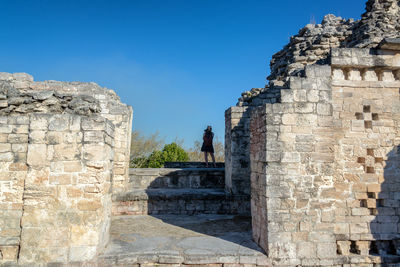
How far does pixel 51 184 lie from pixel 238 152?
15.8ft

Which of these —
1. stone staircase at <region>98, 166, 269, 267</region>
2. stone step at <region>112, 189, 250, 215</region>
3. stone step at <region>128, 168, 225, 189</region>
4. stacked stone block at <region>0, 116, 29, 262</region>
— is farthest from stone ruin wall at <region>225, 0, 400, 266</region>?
stone step at <region>128, 168, 225, 189</region>

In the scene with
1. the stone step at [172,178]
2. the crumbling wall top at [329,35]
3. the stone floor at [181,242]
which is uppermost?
the crumbling wall top at [329,35]

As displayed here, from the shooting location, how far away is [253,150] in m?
5.23

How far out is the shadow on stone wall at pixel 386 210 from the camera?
14.9 feet

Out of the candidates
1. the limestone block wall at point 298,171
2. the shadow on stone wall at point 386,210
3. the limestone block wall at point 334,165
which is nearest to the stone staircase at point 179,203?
the limestone block wall at point 334,165

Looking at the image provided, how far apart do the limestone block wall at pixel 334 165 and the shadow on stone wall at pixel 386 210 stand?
2 centimetres

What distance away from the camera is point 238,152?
7559 mm

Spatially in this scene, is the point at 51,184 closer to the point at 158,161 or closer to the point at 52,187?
the point at 52,187

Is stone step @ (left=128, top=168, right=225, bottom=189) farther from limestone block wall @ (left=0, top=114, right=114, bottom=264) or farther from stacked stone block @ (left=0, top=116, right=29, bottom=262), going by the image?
stacked stone block @ (left=0, top=116, right=29, bottom=262)

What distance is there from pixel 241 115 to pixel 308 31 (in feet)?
14.3

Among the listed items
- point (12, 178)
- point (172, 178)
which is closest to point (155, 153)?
point (172, 178)

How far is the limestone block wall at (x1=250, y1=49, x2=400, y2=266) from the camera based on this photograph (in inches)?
171

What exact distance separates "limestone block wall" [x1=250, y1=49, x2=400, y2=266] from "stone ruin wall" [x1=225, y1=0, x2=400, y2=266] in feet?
0.05

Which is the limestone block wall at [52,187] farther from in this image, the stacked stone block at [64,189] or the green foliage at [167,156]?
the green foliage at [167,156]
